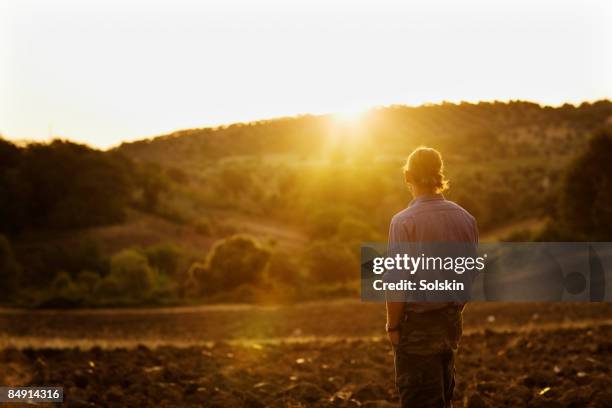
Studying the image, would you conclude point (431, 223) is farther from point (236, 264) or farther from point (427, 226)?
point (236, 264)

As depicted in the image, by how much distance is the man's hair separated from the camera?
3.73 m

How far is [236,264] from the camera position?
2027 centimetres

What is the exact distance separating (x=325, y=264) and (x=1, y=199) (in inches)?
703

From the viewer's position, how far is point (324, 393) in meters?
6.62

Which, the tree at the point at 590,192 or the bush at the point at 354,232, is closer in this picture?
the tree at the point at 590,192

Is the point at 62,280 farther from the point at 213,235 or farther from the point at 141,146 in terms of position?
the point at 141,146

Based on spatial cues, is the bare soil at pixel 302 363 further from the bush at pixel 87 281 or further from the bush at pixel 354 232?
the bush at pixel 354 232

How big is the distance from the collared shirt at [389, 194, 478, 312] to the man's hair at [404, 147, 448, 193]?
0.33 feet

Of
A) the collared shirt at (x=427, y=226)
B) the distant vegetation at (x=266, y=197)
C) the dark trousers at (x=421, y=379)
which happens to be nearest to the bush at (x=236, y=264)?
the distant vegetation at (x=266, y=197)

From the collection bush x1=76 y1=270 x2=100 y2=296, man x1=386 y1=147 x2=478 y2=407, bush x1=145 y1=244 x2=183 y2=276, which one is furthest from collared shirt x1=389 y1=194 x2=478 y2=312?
bush x1=145 y1=244 x2=183 y2=276

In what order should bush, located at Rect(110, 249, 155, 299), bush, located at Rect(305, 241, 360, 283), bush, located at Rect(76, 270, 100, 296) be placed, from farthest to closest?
1. bush, located at Rect(305, 241, 360, 283)
2. bush, located at Rect(76, 270, 100, 296)
3. bush, located at Rect(110, 249, 155, 299)

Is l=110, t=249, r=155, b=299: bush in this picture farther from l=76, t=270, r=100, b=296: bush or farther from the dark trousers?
the dark trousers

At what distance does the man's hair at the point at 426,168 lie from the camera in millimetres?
3732

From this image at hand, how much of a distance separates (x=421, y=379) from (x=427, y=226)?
2.41 feet
